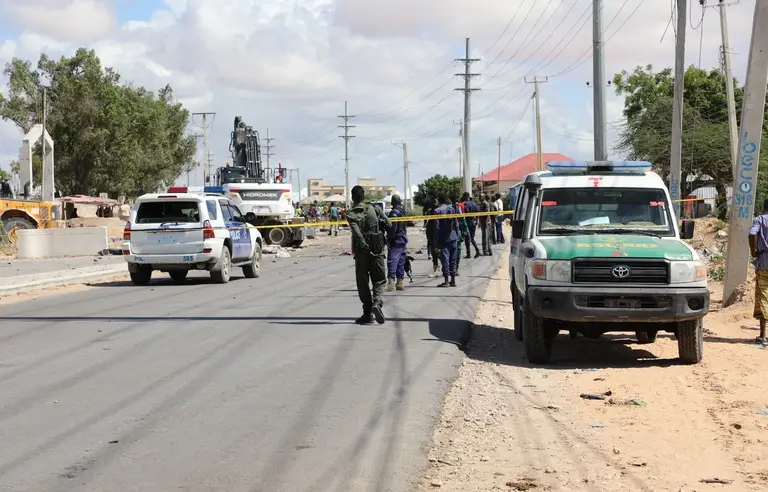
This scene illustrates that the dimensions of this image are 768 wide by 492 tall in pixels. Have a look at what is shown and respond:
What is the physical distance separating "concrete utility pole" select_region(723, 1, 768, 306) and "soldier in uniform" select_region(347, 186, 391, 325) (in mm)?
5627

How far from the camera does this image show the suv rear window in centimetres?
2152

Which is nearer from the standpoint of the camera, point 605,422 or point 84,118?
point 605,422

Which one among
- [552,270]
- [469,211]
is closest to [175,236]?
[469,211]

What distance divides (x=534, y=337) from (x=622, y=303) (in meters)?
0.99

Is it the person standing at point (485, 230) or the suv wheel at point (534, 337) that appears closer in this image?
the suv wheel at point (534, 337)

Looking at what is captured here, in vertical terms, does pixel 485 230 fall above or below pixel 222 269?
above

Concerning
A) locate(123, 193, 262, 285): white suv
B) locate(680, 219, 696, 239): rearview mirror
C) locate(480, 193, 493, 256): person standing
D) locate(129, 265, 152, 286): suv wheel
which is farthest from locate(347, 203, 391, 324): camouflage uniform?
locate(480, 193, 493, 256): person standing

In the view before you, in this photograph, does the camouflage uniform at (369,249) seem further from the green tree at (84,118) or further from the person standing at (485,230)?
the green tree at (84,118)

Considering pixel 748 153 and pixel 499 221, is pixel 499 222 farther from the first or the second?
pixel 748 153

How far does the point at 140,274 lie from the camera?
72.1ft

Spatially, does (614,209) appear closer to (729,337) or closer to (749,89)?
(729,337)

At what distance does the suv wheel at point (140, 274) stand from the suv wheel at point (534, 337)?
13237 millimetres

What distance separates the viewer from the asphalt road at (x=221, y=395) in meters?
6.06

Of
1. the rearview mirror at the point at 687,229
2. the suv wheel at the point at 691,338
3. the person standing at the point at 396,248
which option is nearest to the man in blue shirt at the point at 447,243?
the person standing at the point at 396,248
